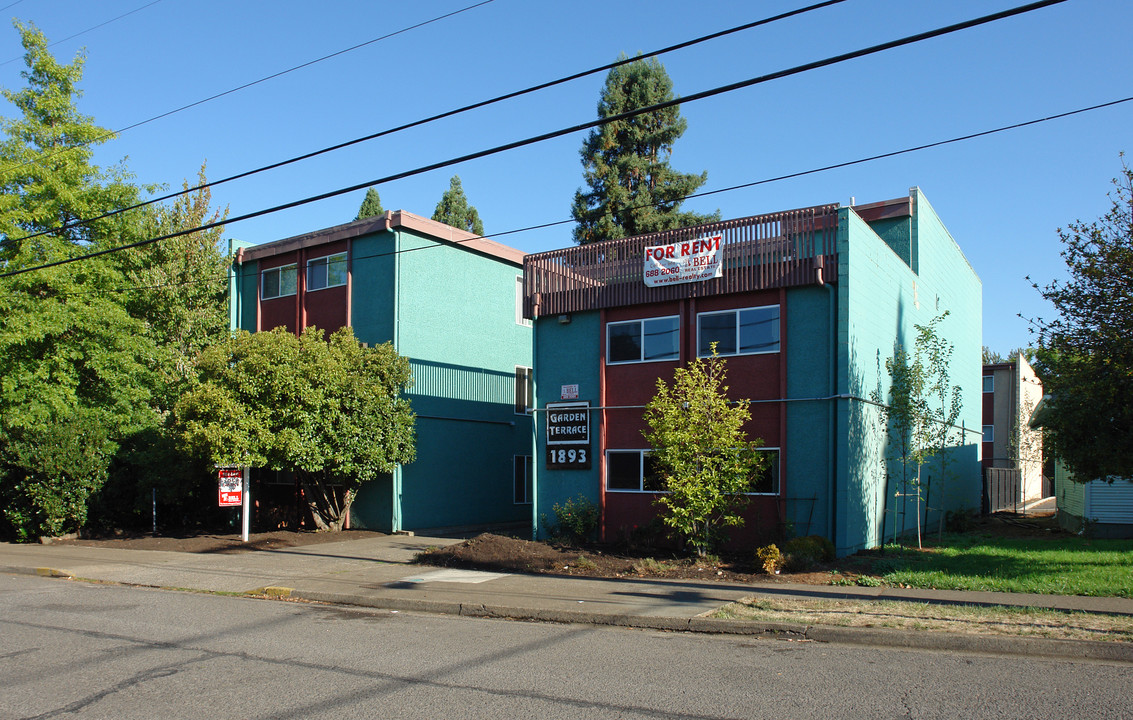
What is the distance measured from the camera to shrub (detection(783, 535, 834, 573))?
44.9 ft

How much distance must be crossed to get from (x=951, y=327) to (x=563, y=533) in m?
14.7

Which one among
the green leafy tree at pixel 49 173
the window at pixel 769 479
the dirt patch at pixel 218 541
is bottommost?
the dirt patch at pixel 218 541

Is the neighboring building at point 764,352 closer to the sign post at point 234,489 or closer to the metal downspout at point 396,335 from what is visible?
the metal downspout at point 396,335

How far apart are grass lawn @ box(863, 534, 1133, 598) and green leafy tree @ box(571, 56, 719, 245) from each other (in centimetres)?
2198

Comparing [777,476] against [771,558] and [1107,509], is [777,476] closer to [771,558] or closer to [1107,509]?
[771,558]

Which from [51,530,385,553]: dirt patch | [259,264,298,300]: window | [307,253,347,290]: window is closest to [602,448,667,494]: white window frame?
[51,530,385,553]: dirt patch

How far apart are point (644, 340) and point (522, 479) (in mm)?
10389

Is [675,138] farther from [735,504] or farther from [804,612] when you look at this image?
[804,612]

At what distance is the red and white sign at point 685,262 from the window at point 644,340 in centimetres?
90

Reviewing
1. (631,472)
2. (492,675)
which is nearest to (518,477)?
(631,472)

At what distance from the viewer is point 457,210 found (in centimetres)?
5119

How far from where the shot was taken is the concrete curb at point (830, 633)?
7891 millimetres

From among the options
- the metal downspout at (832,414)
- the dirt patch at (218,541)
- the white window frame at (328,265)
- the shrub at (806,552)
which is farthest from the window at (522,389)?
the shrub at (806,552)

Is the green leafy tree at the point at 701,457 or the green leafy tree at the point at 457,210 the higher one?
the green leafy tree at the point at 457,210
